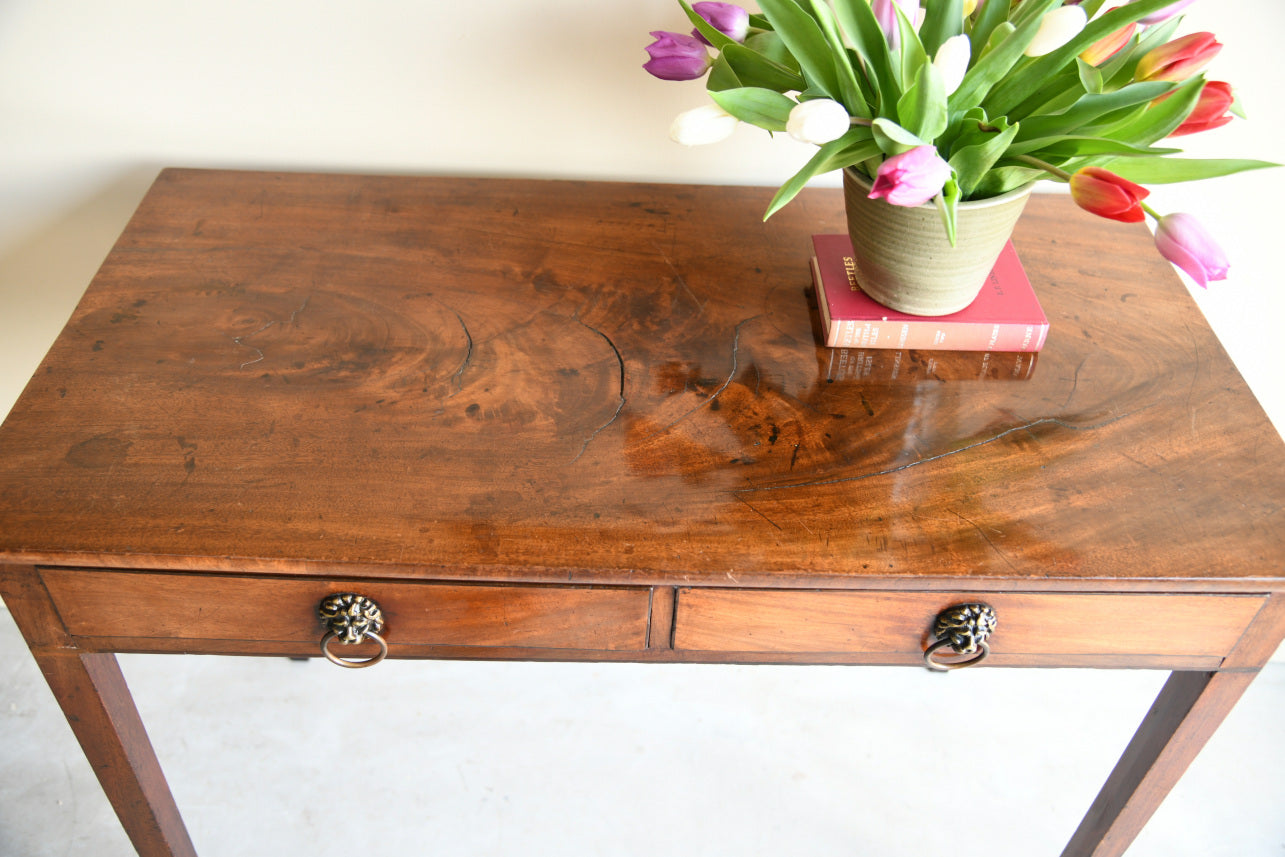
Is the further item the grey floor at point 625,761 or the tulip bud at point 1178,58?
the grey floor at point 625,761

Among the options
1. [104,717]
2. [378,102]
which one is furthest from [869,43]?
[104,717]

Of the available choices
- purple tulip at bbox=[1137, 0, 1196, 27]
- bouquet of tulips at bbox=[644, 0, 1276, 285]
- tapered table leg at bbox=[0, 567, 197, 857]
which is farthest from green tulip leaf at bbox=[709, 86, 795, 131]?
tapered table leg at bbox=[0, 567, 197, 857]

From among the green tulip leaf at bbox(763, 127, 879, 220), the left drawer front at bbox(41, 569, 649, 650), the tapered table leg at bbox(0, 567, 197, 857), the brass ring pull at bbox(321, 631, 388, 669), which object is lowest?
the tapered table leg at bbox(0, 567, 197, 857)

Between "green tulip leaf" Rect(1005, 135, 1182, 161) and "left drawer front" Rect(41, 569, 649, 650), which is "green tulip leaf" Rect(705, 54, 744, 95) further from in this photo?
"left drawer front" Rect(41, 569, 649, 650)

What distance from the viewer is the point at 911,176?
734 millimetres

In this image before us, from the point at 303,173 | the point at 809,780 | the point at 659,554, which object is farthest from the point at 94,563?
the point at 809,780

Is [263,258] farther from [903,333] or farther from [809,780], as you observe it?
[809,780]

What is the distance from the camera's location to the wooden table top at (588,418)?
803 millimetres

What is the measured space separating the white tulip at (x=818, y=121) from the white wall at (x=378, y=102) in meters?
0.42

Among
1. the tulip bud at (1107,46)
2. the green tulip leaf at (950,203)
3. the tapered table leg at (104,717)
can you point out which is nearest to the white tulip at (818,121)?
the green tulip leaf at (950,203)

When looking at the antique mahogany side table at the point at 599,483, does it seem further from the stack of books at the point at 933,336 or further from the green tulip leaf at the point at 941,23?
the green tulip leaf at the point at 941,23

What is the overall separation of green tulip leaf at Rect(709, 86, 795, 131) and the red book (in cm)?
22

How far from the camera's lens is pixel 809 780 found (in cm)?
143

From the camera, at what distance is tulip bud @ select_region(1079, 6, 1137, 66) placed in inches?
31.3
